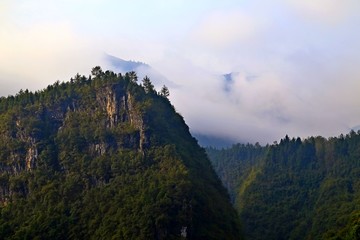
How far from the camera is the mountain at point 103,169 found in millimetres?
104688

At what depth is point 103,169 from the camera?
117250 millimetres

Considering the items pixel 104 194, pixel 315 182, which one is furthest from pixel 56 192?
pixel 315 182

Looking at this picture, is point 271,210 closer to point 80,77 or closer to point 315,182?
point 315,182

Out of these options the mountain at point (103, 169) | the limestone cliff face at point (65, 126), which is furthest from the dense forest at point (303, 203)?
the limestone cliff face at point (65, 126)

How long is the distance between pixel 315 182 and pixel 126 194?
4015 inches

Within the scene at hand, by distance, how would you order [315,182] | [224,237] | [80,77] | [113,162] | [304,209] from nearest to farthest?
[224,237]
[113,162]
[80,77]
[304,209]
[315,182]

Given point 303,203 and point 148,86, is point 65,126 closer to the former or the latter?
point 148,86

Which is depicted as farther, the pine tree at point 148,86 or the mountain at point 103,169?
the pine tree at point 148,86

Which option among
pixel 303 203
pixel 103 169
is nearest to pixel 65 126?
pixel 103 169

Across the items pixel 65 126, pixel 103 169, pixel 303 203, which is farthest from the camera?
pixel 303 203

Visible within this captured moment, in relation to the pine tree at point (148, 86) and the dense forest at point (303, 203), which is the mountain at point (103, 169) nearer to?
the pine tree at point (148, 86)

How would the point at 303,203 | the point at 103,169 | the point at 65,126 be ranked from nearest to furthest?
1. the point at 103,169
2. the point at 65,126
3. the point at 303,203

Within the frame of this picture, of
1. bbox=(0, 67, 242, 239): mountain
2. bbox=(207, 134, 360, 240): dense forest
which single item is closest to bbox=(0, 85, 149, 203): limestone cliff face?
bbox=(0, 67, 242, 239): mountain

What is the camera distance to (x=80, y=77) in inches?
5522
